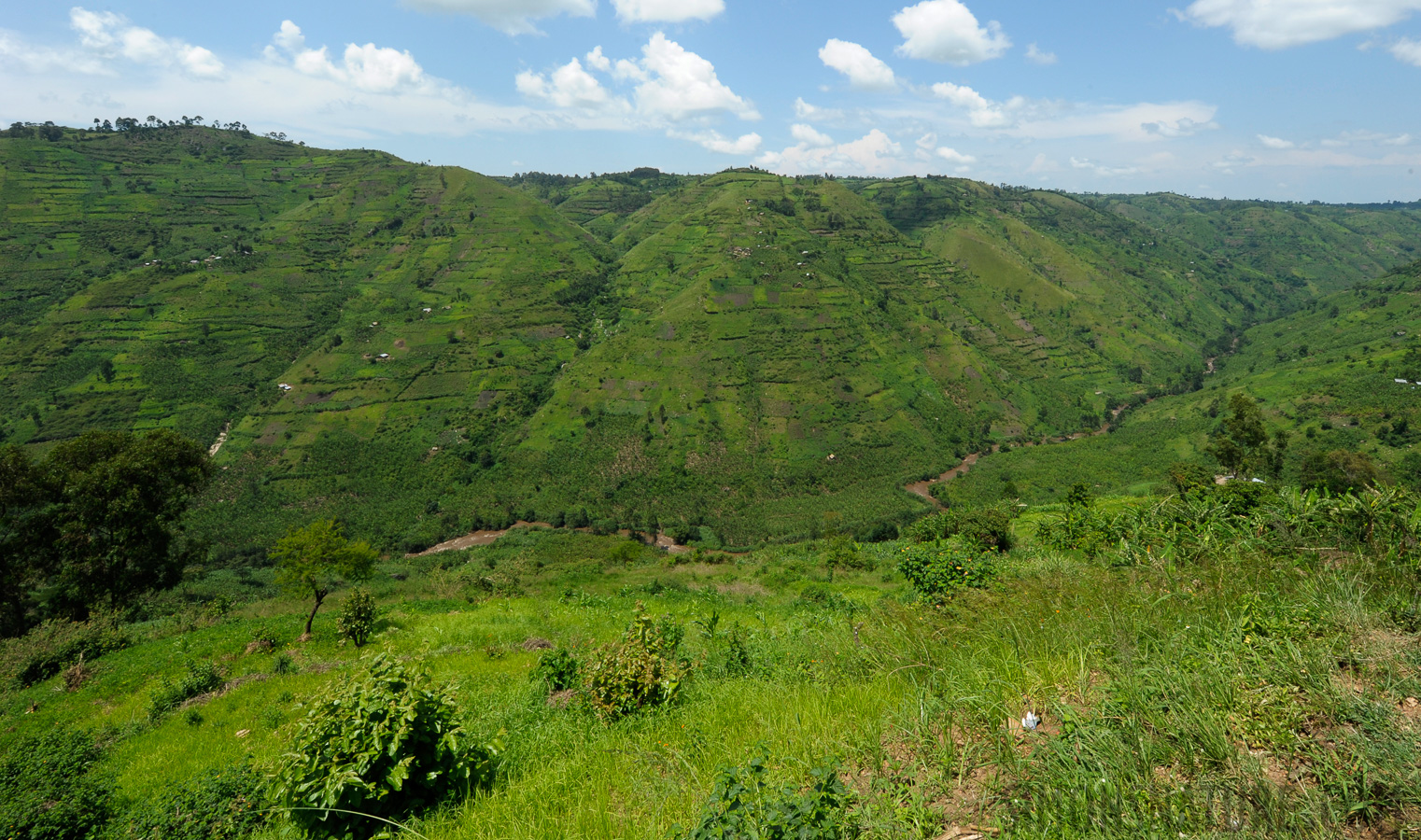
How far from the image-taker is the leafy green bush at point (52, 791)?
6031mm

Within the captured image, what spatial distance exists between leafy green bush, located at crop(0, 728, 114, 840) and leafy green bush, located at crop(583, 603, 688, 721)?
5838 mm

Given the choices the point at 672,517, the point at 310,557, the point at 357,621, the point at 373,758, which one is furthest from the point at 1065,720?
the point at 672,517

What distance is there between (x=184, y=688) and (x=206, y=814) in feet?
24.3

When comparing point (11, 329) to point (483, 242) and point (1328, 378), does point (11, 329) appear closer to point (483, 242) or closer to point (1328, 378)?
point (483, 242)

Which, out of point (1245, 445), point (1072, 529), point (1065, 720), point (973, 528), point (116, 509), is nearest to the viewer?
point (1065, 720)

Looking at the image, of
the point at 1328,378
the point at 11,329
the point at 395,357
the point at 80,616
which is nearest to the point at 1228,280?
the point at 1328,378

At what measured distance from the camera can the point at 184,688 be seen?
11234 mm

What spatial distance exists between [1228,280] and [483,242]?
243620mm

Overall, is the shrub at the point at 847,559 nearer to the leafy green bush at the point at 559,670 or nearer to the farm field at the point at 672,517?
the farm field at the point at 672,517

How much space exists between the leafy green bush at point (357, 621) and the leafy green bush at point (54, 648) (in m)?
6.11

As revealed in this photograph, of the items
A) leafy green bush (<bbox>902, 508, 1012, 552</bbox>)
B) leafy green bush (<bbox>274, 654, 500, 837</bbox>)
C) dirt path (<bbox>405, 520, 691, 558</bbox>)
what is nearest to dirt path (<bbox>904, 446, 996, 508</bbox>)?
dirt path (<bbox>405, 520, 691, 558</bbox>)

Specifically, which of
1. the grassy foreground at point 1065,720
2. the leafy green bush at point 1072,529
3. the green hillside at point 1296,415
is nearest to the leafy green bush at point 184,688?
the grassy foreground at point 1065,720

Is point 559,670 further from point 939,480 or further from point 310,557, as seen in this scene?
point 939,480

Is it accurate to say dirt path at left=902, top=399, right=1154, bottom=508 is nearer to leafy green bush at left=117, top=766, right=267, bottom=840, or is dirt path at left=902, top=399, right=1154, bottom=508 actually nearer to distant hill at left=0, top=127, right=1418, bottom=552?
distant hill at left=0, top=127, right=1418, bottom=552
